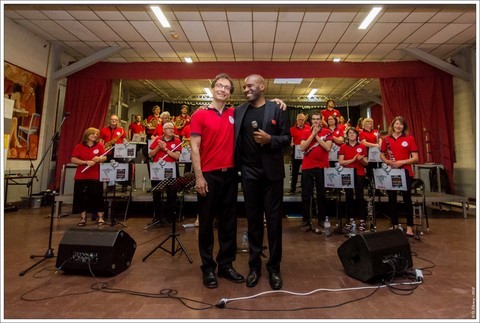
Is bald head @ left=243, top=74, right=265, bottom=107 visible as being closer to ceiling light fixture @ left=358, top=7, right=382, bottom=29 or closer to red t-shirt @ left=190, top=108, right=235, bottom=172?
red t-shirt @ left=190, top=108, right=235, bottom=172

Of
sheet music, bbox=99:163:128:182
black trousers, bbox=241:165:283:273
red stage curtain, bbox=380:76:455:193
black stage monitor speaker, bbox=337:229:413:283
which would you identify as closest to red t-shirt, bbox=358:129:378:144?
red stage curtain, bbox=380:76:455:193

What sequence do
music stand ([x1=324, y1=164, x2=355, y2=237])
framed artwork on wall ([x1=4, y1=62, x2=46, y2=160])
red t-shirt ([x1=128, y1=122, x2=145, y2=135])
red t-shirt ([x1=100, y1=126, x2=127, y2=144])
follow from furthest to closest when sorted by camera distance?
1. red t-shirt ([x1=128, y1=122, x2=145, y2=135])
2. red t-shirt ([x1=100, y1=126, x2=127, y2=144])
3. framed artwork on wall ([x1=4, y1=62, x2=46, y2=160])
4. music stand ([x1=324, y1=164, x2=355, y2=237])

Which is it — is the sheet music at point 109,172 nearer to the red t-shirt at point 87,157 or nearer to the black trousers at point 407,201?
the red t-shirt at point 87,157

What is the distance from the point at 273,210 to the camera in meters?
2.13

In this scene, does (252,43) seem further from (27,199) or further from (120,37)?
(27,199)

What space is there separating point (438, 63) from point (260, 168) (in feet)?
23.1

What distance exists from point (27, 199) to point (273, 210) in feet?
20.1

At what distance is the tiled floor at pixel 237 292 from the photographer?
171cm

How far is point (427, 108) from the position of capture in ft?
22.9

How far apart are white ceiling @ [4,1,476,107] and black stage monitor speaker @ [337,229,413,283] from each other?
13.1 feet

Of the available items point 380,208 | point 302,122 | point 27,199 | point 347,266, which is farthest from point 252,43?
point 27,199

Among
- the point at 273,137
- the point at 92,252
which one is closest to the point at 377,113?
the point at 273,137

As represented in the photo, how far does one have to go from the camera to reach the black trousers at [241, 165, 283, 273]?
214 centimetres

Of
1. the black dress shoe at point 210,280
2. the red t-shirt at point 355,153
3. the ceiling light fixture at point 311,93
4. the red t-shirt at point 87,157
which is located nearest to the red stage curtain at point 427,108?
the ceiling light fixture at point 311,93
